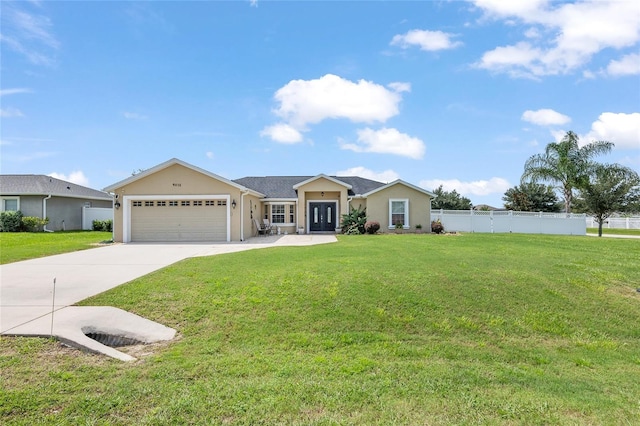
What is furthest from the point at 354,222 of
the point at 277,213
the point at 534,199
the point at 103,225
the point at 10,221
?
the point at 534,199

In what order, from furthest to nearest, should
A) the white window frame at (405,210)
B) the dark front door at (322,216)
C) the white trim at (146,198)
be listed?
the dark front door at (322,216), the white window frame at (405,210), the white trim at (146,198)

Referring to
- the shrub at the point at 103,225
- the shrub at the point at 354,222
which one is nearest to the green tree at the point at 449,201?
the shrub at the point at 354,222

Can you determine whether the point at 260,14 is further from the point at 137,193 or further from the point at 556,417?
the point at 556,417

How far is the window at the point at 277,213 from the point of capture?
2442 cm

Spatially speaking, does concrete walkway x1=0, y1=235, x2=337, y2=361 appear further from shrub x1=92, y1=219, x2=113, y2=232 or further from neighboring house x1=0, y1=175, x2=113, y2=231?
neighboring house x1=0, y1=175, x2=113, y2=231

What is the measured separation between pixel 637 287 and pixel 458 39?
33.5 feet

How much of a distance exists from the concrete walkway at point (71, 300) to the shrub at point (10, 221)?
16.7 metres

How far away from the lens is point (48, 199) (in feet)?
83.4

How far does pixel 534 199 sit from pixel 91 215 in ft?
144

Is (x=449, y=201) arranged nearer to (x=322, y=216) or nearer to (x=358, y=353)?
(x=322, y=216)

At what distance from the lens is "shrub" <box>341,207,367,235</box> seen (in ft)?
72.5

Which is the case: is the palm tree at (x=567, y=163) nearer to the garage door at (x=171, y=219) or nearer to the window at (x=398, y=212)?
the window at (x=398, y=212)

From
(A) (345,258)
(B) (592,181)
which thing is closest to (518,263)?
(A) (345,258)

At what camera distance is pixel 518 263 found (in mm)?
9773
